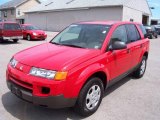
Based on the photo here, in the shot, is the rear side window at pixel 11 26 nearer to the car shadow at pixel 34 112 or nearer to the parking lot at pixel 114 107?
the parking lot at pixel 114 107

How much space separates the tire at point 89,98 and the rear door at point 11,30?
13.4 metres

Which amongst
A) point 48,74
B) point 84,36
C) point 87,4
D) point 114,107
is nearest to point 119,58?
point 84,36

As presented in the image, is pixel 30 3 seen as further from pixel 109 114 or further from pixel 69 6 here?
pixel 109 114

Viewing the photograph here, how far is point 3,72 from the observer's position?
23.7 ft

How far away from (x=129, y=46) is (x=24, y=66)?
2813 mm

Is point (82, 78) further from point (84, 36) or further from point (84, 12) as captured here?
point (84, 12)

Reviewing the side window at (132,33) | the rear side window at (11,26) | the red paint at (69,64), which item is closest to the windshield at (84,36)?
the red paint at (69,64)

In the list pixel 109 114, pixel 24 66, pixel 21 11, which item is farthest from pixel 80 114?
pixel 21 11

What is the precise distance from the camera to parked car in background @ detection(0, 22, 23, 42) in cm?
1623

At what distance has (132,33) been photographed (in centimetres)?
605

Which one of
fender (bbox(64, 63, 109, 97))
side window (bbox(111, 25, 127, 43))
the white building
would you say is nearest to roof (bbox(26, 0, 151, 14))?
the white building

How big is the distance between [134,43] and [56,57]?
2698 millimetres

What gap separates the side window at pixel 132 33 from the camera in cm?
582

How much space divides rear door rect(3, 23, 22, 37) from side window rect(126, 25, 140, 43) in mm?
12124
